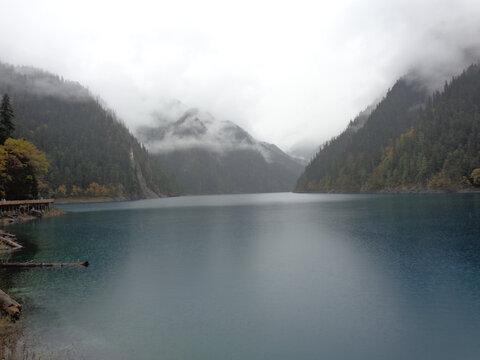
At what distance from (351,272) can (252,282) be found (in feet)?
31.4

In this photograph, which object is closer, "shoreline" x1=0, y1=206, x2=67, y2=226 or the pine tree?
"shoreline" x1=0, y1=206, x2=67, y2=226

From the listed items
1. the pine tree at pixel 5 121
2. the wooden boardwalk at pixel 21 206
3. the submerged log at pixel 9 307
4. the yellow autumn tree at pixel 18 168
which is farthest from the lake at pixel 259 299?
the pine tree at pixel 5 121

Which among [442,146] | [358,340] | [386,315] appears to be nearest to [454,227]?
[386,315]

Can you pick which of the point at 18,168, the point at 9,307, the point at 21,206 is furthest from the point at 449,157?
the point at 9,307

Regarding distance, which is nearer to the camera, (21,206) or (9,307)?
(9,307)

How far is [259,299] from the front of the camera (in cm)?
2386

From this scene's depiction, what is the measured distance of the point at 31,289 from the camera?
25.8 metres

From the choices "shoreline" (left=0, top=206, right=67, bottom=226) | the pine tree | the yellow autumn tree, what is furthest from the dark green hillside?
the pine tree

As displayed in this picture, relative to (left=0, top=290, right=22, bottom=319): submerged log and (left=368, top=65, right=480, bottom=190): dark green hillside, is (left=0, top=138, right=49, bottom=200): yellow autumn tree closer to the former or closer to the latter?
(left=0, top=290, right=22, bottom=319): submerged log

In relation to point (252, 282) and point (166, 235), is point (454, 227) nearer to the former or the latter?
point (252, 282)

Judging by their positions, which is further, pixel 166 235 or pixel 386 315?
pixel 166 235

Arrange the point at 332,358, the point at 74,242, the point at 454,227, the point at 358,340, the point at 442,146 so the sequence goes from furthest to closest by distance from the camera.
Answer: the point at 442,146, the point at 454,227, the point at 74,242, the point at 358,340, the point at 332,358

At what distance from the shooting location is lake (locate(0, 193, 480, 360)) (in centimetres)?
1667

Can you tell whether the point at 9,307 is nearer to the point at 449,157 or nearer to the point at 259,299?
the point at 259,299
